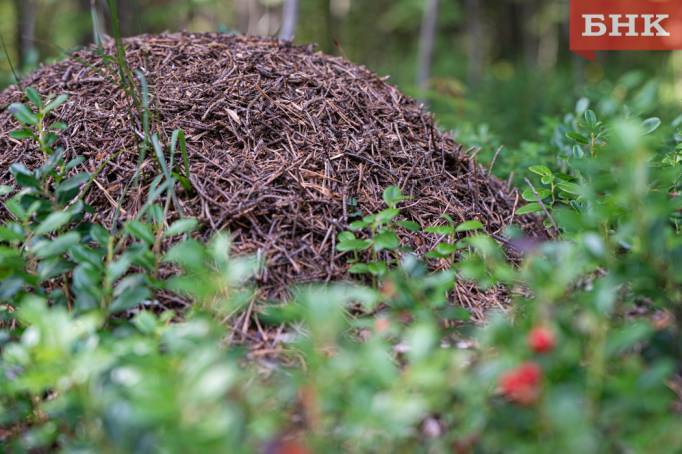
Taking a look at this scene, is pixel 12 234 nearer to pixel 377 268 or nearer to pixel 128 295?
pixel 128 295

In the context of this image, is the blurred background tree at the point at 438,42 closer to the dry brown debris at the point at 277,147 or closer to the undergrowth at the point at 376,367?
the dry brown debris at the point at 277,147

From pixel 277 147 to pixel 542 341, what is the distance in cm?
141

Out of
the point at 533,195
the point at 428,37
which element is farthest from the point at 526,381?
the point at 428,37

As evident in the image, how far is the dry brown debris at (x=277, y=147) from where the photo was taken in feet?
6.50

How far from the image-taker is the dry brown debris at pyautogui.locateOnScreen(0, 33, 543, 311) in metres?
1.98

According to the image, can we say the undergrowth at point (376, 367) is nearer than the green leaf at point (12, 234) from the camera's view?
Yes

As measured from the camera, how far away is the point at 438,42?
1285 cm

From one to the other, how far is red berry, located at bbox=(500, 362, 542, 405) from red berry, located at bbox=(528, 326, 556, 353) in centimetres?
3

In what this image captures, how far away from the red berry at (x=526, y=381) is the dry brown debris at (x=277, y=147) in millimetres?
899

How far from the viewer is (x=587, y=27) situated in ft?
12.8

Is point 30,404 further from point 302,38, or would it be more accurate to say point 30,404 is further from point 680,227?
point 302,38

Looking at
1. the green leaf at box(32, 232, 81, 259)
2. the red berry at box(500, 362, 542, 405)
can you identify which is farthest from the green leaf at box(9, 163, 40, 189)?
the red berry at box(500, 362, 542, 405)

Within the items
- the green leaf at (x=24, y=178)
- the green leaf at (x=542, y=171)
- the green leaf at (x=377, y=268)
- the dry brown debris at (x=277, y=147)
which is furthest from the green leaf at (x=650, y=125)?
the green leaf at (x=24, y=178)

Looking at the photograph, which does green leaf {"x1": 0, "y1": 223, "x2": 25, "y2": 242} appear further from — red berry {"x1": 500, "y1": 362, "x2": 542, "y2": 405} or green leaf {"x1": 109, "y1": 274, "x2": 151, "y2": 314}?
red berry {"x1": 500, "y1": 362, "x2": 542, "y2": 405}
